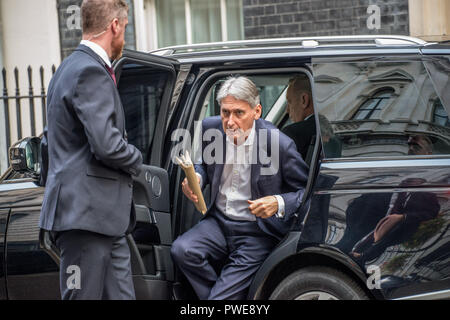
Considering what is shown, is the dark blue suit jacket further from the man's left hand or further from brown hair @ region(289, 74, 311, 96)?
brown hair @ region(289, 74, 311, 96)

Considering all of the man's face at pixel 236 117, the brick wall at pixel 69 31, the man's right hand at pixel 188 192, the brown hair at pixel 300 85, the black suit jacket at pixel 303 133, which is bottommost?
the man's right hand at pixel 188 192

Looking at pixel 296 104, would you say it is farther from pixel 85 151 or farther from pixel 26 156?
pixel 85 151

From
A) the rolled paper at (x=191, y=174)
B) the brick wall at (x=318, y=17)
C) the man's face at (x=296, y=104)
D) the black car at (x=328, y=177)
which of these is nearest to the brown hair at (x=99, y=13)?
the black car at (x=328, y=177)

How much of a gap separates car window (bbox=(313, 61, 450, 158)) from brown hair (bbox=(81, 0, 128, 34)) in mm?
1145

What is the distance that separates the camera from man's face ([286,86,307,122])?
5.16 metres

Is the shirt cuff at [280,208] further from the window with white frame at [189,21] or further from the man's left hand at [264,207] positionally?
the window with white frame at [189,21]

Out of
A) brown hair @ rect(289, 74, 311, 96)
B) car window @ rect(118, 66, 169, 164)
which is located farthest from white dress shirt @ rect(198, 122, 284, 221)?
brown hair @ rect(289, 74, 311, 96)

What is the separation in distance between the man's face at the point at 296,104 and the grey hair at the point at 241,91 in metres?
0.76

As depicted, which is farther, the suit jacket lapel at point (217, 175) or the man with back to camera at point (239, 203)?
the suit jacket lapel at point (217, 175)

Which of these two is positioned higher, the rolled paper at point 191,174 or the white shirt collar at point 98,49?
the white shirt collar at point 98,49

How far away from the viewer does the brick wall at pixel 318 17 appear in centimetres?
991

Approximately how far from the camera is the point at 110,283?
369cm

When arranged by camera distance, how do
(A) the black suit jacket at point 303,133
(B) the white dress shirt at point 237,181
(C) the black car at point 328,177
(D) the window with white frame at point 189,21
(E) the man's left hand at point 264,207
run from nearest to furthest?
(C) the black car at point 328,177 < (E) the man's left hand at point 264,207 < (B) the white dress shirt at point 237,181 < (A) the black suit jacket at point 303,133 < (D) the window with white frame at point 189,21
